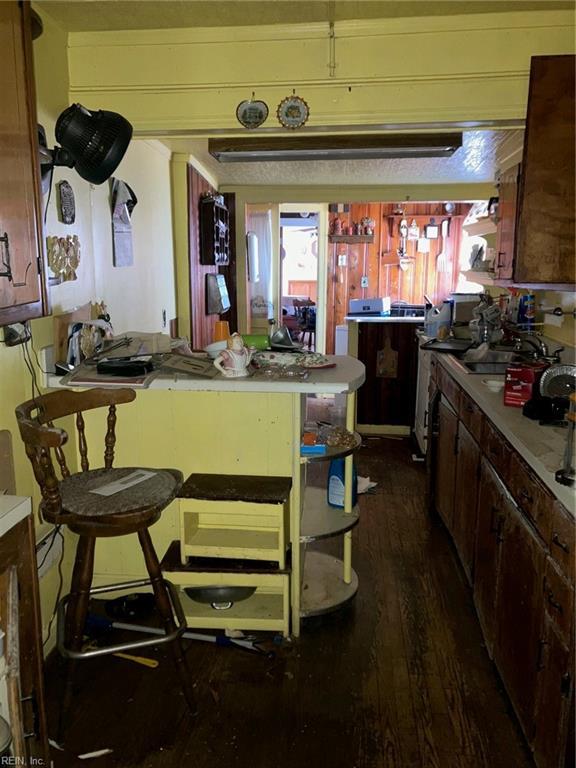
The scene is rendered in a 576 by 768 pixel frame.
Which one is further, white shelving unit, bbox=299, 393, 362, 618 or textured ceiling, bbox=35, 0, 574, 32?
white shelving unit, bbox=299, 393, 362, 618

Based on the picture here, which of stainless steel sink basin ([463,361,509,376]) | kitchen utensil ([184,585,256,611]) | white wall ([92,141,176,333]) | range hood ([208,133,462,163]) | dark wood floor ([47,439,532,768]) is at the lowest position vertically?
dark wood floor ([47,439,532,768])

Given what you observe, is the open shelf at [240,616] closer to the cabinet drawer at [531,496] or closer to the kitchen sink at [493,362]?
the cabinet drawer at [531,496]

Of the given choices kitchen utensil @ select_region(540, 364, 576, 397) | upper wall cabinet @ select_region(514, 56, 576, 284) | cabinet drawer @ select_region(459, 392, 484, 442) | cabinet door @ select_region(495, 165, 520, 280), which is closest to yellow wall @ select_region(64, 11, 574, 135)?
upper wall cabinet @ select_region(514, 56, 576, 284)

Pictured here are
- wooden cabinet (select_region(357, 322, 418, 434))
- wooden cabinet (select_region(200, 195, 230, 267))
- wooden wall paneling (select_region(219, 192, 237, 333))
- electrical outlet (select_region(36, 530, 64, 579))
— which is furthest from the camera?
wooden wall paneling (select_region(219, 192, 237, 333))

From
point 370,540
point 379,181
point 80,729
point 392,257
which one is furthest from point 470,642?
point 392,257

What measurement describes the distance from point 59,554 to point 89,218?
1.33m

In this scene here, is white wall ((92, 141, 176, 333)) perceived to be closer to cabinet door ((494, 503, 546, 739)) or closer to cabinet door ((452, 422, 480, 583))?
cabinet door ((452, 422, 480, 583))

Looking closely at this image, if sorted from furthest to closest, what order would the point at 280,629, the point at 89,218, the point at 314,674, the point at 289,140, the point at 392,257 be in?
the point at 392,257, the point at 289,140, the point at 89,218, the point at 280,629, the point at 314,674

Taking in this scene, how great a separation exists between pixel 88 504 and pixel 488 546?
1.33 metres

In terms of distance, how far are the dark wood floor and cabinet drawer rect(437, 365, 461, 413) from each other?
83 centimetres

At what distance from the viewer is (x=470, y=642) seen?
7.22ft

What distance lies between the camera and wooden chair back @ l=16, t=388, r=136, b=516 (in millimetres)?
1461

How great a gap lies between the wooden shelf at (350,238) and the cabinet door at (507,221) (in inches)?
166

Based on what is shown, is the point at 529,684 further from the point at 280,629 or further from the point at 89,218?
the point at 89,218
